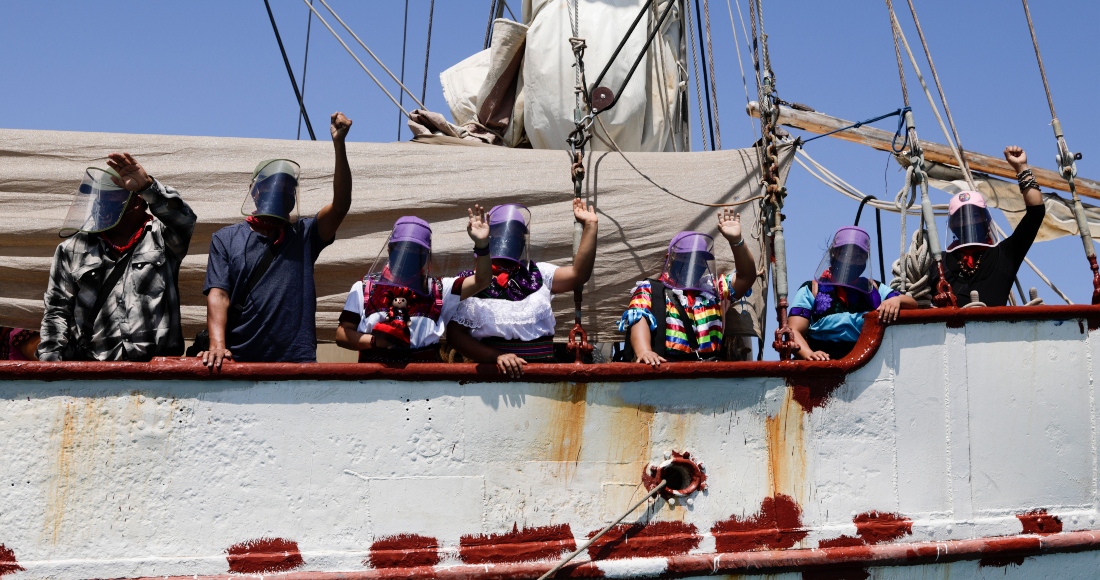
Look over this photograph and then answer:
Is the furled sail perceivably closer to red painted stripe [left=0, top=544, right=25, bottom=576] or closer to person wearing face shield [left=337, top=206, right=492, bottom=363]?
person wearing face shield [left=337, top=206, right=492, bottom=363]

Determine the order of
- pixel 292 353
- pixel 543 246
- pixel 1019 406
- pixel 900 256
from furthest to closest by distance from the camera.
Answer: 1. pixel 900 256
2. pixel 543 246
3. pixel 1019 406
4. pixel 292 353

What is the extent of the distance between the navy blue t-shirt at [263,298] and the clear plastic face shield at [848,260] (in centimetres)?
243

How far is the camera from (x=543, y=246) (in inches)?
217

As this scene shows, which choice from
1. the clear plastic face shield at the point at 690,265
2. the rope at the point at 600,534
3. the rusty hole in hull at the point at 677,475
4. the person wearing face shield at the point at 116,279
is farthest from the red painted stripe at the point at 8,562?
the clear plastic face shield at the point at 690,265

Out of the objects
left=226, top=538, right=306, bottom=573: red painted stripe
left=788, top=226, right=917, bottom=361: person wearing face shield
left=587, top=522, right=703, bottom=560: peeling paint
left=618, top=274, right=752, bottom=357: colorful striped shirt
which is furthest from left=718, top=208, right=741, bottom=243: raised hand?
left=226, top=538, right=306, bottom=573: red painted stripe

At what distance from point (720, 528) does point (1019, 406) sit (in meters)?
1.48

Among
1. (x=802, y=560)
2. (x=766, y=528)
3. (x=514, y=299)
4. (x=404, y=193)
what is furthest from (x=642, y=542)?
(x=404, y=193)

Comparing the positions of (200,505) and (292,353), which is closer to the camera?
(200,505)

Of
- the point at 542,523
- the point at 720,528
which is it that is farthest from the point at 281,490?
the point at 720,528

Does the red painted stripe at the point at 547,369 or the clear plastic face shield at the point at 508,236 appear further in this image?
the clear plastic face shield at the point at 508,236

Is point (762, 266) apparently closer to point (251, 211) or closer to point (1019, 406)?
point (1019, 406)

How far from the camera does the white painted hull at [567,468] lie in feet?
13.3

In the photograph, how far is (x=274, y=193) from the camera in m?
4.45

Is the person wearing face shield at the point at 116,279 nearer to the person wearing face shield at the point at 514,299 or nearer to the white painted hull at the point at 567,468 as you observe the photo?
the white painted hull at the point at 567,468
